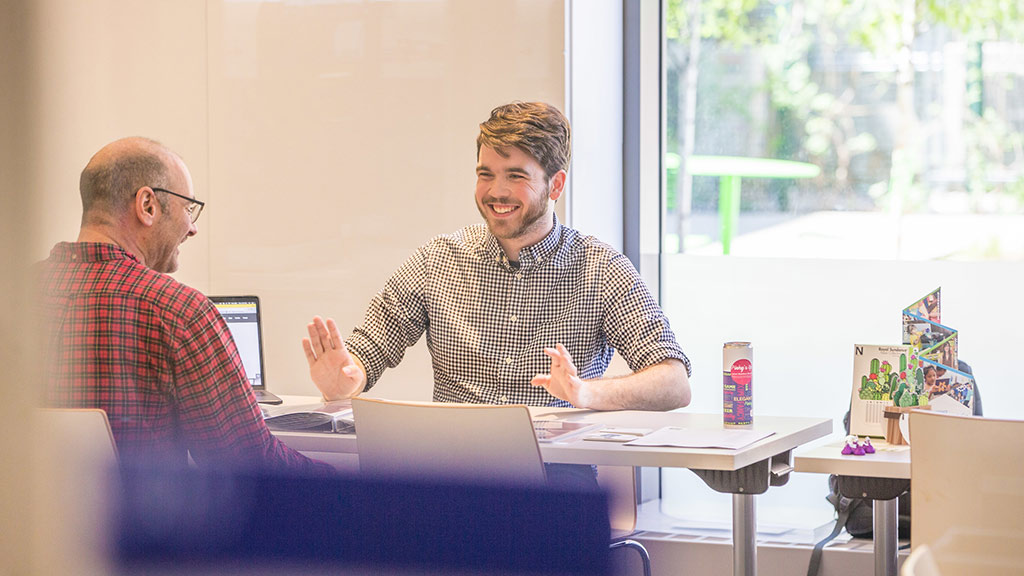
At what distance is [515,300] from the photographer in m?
2.97

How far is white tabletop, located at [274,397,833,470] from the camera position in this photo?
2.15m

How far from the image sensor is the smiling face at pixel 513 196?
2.95 m

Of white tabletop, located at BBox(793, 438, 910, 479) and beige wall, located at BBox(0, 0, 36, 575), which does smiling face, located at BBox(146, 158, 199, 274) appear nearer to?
white tabletop, located at BBox(793, 438, 910, 479)

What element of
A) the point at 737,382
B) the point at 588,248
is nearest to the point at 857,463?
the point at 737,382

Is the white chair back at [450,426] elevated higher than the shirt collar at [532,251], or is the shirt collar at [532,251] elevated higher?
the shirt collar at [532,251]

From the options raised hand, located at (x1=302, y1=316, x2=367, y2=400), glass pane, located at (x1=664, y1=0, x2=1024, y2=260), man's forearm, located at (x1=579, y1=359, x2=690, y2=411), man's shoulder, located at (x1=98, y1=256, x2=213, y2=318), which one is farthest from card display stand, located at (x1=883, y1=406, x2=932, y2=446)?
glass pane, located at (x1=664, y1=0, x2=1024, y2=260)

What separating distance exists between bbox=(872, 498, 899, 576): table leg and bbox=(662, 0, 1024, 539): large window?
5.03ft

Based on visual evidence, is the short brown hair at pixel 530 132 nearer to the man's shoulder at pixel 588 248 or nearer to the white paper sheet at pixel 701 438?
the man's shoulder at pixel 588 248

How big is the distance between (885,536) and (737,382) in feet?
1.53

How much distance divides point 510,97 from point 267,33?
0.96 meters

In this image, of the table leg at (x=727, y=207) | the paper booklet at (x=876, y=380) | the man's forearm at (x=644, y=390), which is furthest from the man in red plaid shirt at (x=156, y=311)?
the table leg at (x=727, y=207)

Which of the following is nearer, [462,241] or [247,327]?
[462,241]

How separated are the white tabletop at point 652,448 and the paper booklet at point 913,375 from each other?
14cm

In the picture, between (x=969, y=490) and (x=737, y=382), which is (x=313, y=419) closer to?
(x=737, y=382)
